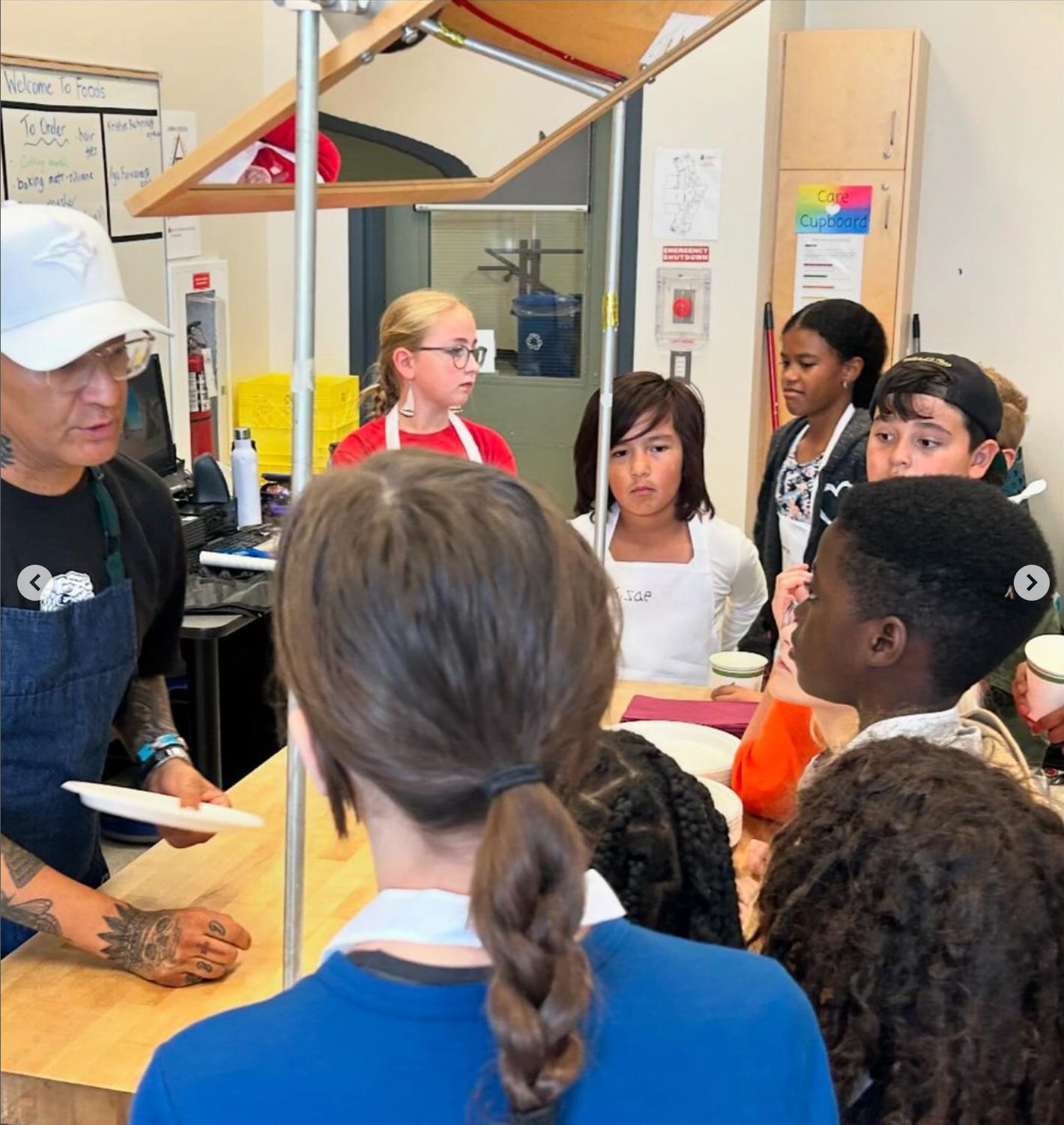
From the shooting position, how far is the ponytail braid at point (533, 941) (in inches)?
25.4

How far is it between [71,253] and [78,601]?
0.42 metres

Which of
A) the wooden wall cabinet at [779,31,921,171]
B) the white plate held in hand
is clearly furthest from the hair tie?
the wooden wall cabinet at [779,31,921,171]

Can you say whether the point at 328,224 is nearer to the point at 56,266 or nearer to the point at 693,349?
the point at 693,349

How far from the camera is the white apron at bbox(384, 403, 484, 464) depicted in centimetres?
294

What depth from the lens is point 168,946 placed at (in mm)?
1307

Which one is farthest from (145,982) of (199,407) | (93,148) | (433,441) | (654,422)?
(199,407)

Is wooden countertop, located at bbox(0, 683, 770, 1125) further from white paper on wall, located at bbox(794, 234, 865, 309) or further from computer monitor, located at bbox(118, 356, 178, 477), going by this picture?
white paper on wall, located at bbox(794, 234, 865, 309)

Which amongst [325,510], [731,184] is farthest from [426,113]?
[731,184]

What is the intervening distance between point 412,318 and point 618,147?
46.1 inches

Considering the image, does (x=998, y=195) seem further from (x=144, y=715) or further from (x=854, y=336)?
(x=144, y=715)

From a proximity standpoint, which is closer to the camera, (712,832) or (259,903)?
(712,832)

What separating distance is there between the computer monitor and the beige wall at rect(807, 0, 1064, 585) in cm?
270

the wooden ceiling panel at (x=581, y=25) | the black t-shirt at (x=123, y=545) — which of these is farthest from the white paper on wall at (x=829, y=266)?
the black t-shirt at (x=123, y=545)

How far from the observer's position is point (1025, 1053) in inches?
39.1
